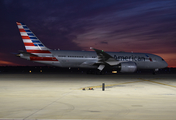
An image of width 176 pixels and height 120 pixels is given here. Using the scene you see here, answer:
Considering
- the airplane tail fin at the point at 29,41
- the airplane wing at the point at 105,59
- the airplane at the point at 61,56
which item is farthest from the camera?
the airplane tail fin at the point at 29,41

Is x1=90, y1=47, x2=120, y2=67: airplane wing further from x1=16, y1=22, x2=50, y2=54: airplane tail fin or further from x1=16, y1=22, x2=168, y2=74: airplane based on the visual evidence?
x1=16, y1=22, x2=50, y2=54: airplane tail fin

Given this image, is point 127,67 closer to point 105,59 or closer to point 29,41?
point 105,59

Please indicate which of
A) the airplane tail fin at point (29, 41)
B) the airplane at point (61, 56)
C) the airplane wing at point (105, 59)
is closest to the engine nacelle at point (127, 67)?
the airplane at point (61, 56)

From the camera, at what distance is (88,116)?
6223 millimetres

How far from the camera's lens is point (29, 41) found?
97.5ft

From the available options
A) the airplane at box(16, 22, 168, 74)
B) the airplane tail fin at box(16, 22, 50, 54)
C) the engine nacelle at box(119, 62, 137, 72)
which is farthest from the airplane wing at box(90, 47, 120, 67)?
the airplane tail fin at box(16, 22, 50, 54)

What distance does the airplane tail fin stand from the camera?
1165 inches

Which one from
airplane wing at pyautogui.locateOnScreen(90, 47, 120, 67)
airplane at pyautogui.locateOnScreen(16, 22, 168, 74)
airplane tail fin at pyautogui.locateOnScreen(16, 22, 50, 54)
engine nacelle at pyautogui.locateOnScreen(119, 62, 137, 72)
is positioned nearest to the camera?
engine nacelle at pyautogui.locateOnScreen(119, 62, 137, 72)

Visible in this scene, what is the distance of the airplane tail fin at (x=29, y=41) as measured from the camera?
97.1 ft

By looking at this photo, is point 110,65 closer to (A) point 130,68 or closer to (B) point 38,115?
(A) point 130,68

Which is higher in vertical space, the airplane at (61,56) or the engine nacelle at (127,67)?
the airplane at (61,56)

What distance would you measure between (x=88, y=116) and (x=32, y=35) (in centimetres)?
2585

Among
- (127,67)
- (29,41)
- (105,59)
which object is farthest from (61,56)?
(127,67)

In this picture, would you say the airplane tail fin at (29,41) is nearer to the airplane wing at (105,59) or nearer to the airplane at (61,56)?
the airplane at (61,56)
